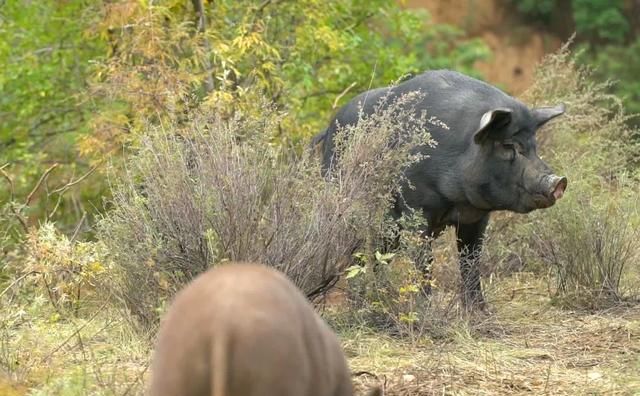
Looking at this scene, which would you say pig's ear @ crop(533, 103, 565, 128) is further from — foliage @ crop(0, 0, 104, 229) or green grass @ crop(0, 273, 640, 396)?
→ foliage @ crop(0, 0, 104, 229)

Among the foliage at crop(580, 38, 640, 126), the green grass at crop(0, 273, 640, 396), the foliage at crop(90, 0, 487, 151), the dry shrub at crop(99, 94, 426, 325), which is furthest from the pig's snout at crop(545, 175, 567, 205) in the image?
the foliage at crop(580, 38, 640, 126)

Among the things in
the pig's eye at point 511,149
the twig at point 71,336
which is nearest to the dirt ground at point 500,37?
the pig's eye at point 511,149

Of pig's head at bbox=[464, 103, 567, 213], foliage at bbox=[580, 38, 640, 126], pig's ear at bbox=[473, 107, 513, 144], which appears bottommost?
foliage at bbox=[580, 38, 640, 126]

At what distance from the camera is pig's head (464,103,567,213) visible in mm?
8117

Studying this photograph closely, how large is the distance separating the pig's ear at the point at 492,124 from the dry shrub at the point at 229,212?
0.64 metres

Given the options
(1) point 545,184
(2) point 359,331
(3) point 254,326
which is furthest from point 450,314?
(3) point 254,326

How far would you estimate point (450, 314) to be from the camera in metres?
7.62

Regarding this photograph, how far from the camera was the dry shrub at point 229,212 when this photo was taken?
6859 millimetres

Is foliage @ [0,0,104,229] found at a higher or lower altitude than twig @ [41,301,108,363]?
lower

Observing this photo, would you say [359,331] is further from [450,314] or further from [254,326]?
[254,326]

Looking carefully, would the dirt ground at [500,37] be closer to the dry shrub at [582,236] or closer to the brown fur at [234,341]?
the dry shrub at [582,236]

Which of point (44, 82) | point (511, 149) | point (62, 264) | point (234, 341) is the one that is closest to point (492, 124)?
point (511, 149)

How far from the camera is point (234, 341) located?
3330mm

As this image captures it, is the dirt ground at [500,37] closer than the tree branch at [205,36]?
No
